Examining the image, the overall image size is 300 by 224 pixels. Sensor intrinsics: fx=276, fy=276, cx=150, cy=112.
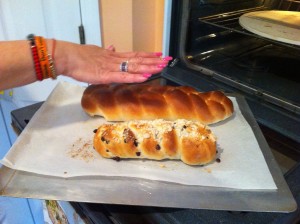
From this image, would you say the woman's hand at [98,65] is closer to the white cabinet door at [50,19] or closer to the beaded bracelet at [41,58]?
the beaded bracelet at [41,58]

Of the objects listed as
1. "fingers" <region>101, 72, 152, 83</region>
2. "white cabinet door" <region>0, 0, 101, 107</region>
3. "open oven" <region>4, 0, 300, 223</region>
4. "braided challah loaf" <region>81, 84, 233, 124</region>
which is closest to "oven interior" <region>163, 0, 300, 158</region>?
"open oven" <region>4, 0, 300, 223</region>

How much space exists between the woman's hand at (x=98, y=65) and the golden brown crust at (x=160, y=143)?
14 centimetres

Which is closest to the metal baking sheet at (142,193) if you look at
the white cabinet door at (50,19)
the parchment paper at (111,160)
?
the parchment paper at (111,160)

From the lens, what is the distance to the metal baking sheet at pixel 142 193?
0.48m

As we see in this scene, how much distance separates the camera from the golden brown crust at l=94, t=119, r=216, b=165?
561 millimetres

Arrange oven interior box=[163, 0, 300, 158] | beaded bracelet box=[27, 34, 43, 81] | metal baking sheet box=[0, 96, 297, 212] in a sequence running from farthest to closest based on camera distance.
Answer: oven interior box=[163, 0, 300, 158]
beaded bracelet box=[27, 34, 43, 81]
metal baking sheet box=[0, 96, 297, 212]

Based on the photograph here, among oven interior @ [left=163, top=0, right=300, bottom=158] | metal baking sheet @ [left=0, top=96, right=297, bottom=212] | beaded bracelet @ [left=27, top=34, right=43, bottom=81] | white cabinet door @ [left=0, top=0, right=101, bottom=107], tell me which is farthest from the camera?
white cabinet door @ [left=0, top=0, right=101, bottom=107]

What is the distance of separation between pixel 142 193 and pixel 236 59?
0.66 meters

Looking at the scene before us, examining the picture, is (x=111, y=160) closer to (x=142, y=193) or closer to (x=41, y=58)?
(x=142, y=193)

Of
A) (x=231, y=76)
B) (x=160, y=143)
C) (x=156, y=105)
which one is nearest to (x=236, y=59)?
(x=231, y=76)

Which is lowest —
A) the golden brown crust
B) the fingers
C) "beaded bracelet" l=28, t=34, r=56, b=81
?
the golden brown crust

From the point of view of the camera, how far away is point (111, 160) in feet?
1.91

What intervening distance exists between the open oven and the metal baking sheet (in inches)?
0.6

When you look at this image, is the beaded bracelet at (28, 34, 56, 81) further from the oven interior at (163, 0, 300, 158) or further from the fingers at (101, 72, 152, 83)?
the oven interior at (163, 0, 300, 158)
